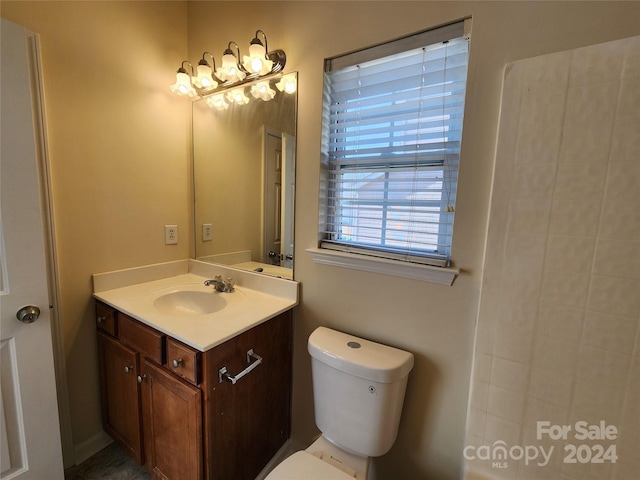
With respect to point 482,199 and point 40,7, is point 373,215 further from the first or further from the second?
point 40,7

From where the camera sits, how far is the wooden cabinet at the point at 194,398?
1007 mm

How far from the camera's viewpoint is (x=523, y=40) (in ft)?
2.77

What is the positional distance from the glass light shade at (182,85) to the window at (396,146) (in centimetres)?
82

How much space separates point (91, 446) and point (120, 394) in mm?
418

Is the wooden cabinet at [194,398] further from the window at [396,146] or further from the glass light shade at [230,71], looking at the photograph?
the glass light shade at [230,71]

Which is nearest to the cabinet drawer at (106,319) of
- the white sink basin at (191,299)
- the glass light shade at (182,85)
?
the white sink basin at (191,299)

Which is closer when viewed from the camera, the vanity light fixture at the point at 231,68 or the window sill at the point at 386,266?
the window sill at the point at 386,266

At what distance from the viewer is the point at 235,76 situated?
140 centimetres

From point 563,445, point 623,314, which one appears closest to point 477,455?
point 563,445

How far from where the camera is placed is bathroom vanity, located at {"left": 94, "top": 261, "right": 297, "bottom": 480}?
3.30 feet

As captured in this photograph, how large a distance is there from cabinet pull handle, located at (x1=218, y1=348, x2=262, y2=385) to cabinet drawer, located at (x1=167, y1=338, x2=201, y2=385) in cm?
8

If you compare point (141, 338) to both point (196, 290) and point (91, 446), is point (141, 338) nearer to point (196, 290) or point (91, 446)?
point (196, 290)

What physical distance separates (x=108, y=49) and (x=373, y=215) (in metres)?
1.52

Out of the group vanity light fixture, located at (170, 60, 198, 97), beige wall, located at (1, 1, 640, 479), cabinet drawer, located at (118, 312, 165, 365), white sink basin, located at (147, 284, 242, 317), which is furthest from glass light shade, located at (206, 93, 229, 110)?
cabinet drawer, located at (118, 312, 165, 365)
